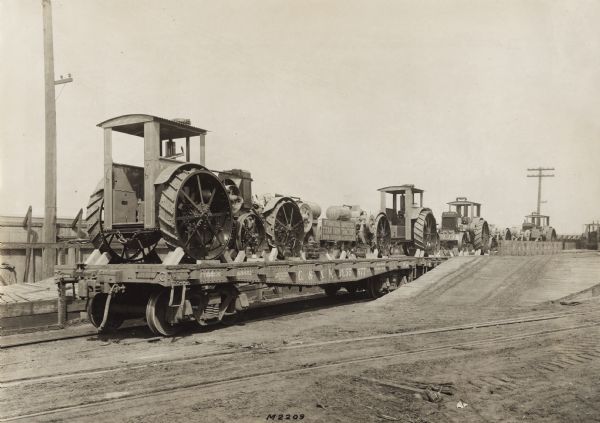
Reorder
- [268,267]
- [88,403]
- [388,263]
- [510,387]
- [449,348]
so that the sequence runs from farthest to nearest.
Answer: [388,263], [268,267], [449,348], [510,387], [88,403]

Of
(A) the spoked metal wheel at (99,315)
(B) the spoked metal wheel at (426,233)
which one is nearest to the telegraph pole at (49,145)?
(A) the spoked metal wheel at (99,315)

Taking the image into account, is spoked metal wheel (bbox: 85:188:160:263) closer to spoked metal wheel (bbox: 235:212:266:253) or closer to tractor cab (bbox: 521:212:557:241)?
spoked metal wheel (bbox: 235:212:266:253)

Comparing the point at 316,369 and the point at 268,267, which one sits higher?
the point at 268,267

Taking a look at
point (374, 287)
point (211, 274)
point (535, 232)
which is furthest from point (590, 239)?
point (211, 274)

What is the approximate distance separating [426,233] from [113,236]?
1383 centimetres

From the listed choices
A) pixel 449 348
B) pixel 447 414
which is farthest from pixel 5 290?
pixel 447 414

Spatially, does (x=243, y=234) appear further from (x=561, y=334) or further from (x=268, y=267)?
(x=561, y=334)

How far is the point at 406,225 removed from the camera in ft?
70.6

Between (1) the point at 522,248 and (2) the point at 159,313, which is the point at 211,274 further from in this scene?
(1) the point at 522,248

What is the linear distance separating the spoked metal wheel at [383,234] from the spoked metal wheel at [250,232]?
22.8 ft

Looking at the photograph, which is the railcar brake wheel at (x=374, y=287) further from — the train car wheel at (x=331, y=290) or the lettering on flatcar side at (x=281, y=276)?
the lettering on flatcar side at (x=281, y=276)

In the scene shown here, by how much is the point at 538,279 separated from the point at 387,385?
11.0 meters

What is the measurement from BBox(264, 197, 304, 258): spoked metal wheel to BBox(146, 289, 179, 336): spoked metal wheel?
5.17m

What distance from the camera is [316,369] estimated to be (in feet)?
21.8
